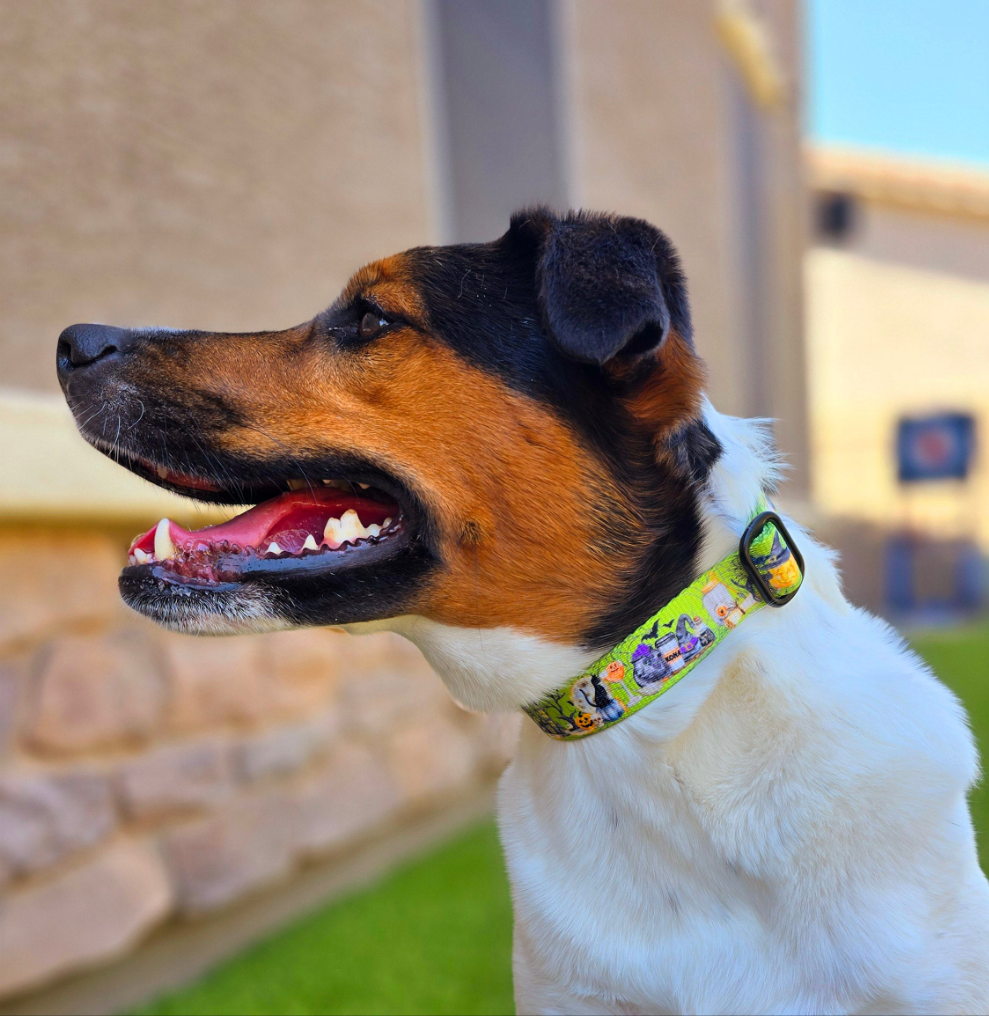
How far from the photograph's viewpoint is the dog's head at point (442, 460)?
5.34 feet

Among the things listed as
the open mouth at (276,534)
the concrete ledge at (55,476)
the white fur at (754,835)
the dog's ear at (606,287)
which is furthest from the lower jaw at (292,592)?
the concrete ledge at (55,476)

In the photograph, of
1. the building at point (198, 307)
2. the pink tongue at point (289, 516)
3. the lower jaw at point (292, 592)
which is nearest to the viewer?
the lower jaw at point (292, 592)

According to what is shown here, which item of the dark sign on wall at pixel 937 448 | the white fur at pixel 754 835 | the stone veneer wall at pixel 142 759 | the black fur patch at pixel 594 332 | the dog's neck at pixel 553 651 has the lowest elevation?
the dark sign on wall at pixel 937 448

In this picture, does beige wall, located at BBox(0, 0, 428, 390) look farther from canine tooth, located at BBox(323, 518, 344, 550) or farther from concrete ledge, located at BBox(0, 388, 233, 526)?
canine tooth, located at BBox(323, 518, 344, 550)

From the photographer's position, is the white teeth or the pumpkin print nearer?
the pumpkin print

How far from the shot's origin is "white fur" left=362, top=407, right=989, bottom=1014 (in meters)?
1.49

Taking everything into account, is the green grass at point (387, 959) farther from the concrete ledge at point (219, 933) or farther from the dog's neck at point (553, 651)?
the dog's neck at point (553, 651)

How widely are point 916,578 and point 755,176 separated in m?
5.91

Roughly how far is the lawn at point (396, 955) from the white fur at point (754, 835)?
130 centimetres

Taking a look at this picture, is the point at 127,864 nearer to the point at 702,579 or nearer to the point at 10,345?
the point at 10,345

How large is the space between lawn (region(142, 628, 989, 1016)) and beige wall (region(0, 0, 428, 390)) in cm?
186

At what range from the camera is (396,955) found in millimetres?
3062

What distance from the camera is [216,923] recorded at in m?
3.15

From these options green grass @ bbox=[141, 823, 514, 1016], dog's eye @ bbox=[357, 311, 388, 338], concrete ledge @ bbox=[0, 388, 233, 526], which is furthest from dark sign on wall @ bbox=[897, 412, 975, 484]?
dog's eye @ bbox=[357, 311, 388, 338]
